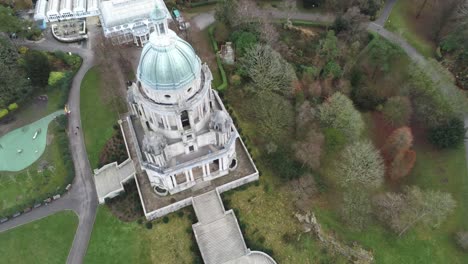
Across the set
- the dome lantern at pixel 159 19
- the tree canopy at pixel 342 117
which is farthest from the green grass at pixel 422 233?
the dome lantern at pixel 159 19

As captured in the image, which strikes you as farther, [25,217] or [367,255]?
[25,217]

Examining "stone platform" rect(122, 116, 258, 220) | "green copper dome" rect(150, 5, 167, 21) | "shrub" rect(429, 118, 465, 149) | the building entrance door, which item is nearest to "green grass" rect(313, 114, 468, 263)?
"shrub" rect(429, 118, 465, 149)

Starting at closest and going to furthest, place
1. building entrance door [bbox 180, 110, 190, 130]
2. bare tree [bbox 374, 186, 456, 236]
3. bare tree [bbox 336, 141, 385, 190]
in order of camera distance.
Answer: building entrance door [bbox 180, 110, 190, 130]
bare tree [bbox 374, 186, 456, 236]
bare tree [bbox 336, 141, 385, 190]

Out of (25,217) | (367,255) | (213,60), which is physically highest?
(213,60)

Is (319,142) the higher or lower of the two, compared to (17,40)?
higher

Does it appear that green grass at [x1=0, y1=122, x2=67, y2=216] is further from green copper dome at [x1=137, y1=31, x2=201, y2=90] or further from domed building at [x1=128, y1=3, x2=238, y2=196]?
green copper dome at [x1=137, y1=31, x2=201, y2=90]

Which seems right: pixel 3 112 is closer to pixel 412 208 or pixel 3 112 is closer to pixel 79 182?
pixel 79 182

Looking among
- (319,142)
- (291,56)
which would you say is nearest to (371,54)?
(291,56)

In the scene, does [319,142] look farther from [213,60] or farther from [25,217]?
[25,217]
